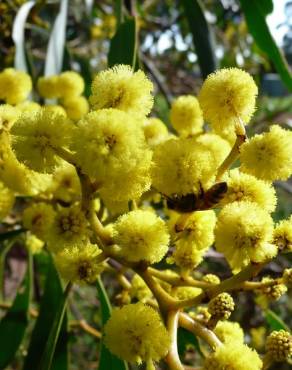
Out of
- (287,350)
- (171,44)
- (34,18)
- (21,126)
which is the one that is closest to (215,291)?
(287,350)

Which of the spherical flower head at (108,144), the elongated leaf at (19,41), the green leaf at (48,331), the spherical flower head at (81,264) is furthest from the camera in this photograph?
the elongated leaf at (19,41)

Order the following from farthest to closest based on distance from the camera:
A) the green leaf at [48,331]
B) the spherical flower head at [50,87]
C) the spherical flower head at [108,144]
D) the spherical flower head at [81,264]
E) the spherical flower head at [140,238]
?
the spherical flower head at [50,87]
the green leaf at [48,331]
the spherical flower head at [81,264]
the spherical flower head at [140,238]
the spherical flower head at [108,144]

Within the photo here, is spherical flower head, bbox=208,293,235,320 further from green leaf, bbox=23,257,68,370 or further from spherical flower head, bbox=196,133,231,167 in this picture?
green leaf, bbox=23,257,68,370

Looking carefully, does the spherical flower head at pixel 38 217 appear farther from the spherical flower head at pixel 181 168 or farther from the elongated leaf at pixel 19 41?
the elongated leaf at pixel 19 41

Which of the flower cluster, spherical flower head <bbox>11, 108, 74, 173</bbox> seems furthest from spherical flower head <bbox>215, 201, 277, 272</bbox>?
spherical flower head <bbox>11, 108, 74, 173</bbox>

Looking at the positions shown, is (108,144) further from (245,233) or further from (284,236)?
(284,236)

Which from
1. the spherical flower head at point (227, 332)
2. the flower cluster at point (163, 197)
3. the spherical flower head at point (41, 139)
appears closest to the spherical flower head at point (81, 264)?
the flower cluster at point (163, 197)

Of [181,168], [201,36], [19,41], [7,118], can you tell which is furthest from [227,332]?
[19,41]
